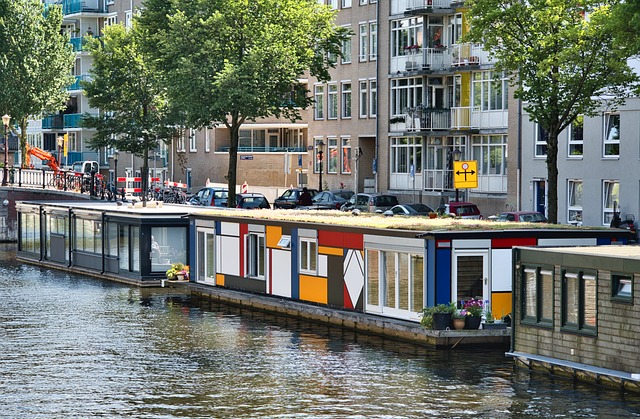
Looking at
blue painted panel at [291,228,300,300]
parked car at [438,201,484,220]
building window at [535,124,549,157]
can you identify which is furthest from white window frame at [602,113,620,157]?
blue painted panel at [291,228,300,300]

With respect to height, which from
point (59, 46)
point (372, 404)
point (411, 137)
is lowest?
point (372, 404)

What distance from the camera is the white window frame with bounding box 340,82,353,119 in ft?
307

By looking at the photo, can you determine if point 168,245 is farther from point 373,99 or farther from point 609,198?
point 373,99

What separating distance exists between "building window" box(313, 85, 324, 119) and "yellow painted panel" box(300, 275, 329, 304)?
172ft

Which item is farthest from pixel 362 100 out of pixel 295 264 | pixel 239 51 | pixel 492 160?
pixel 295 264

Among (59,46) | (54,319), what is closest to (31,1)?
(59,46)

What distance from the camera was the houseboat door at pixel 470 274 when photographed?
38188 mm

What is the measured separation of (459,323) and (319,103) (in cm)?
6079

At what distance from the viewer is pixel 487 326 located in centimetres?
3775

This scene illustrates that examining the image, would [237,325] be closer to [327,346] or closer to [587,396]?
[327,346]

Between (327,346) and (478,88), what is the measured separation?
43.6 meters

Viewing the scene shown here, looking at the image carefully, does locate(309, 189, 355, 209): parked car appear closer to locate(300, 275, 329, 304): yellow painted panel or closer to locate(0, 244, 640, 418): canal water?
locate(0, 244, 640, 418): canal water

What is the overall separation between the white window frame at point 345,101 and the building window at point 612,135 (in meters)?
28.7

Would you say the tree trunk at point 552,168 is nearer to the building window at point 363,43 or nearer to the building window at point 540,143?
the building window at point 540,143
